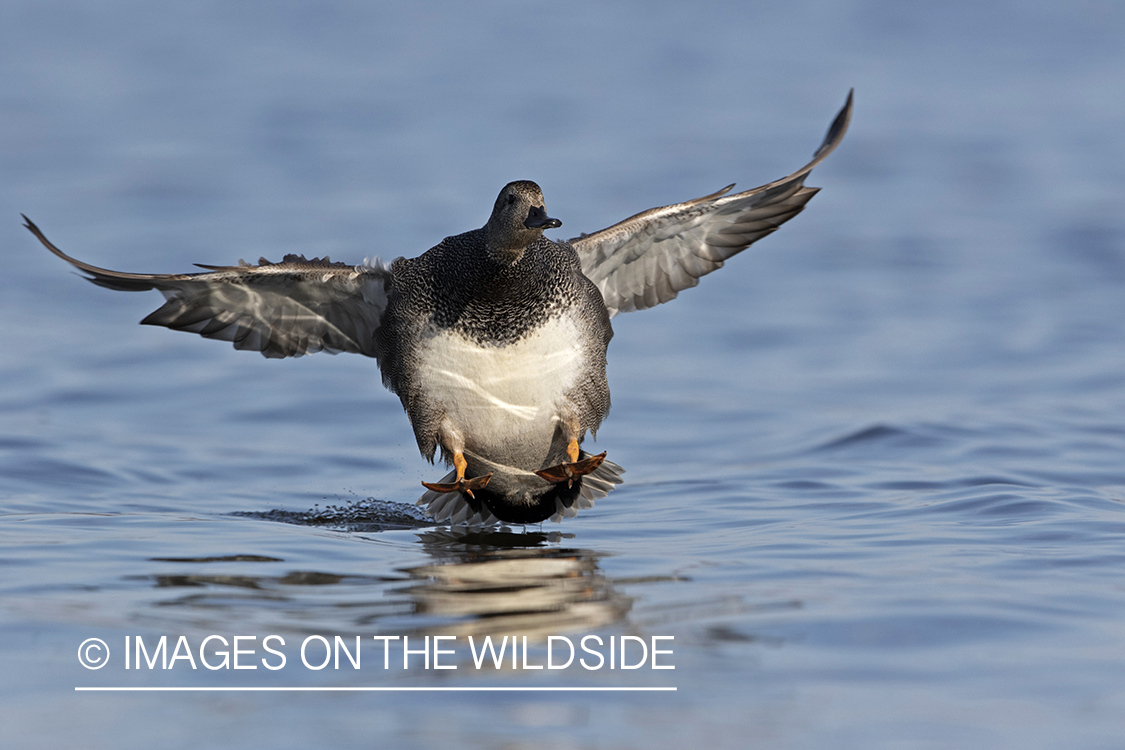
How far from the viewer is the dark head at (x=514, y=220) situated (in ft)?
25.6

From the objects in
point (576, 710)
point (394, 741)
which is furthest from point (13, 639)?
point (576, 710)

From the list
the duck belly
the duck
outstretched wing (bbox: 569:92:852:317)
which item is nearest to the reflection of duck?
the duck

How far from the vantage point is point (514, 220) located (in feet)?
25.6

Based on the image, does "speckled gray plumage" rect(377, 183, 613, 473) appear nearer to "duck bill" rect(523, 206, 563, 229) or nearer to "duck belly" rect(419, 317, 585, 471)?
"duck belly" rect(419, 317, 585, 471)

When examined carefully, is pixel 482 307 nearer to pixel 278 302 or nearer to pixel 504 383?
pixel 504 383

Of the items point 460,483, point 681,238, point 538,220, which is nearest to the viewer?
point 538,220

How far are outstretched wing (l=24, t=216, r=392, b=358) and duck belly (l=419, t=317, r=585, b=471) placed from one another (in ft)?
2.85

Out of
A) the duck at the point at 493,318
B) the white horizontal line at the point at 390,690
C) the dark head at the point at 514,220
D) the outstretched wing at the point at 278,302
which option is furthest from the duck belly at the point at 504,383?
the white horizontal line at the point at 390,690

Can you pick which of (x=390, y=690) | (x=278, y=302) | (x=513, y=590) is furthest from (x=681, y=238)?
(x=390, y=690)

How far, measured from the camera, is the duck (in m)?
8.02

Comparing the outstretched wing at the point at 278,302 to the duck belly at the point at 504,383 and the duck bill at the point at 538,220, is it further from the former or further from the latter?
the duck bill at the point at 538,220

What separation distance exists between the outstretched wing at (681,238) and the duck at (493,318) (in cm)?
2

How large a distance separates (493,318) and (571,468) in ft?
3.38

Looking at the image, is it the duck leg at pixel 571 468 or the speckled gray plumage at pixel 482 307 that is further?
the duck leg at pixel 571 468
